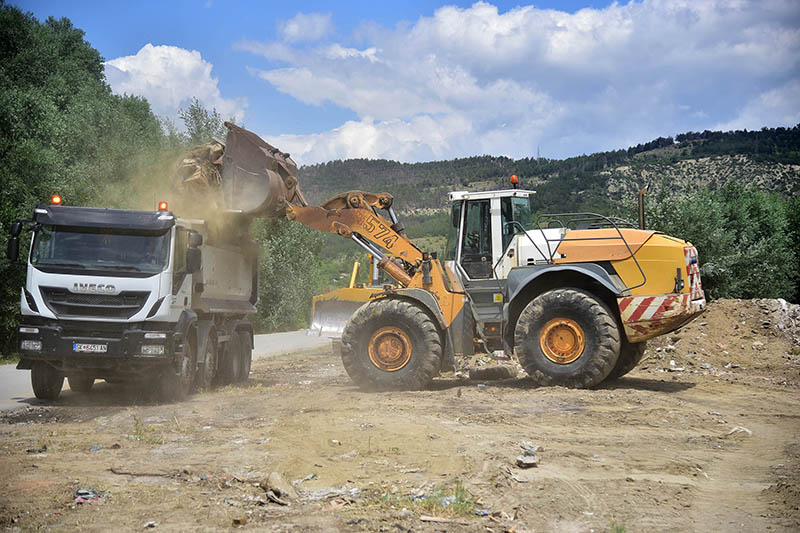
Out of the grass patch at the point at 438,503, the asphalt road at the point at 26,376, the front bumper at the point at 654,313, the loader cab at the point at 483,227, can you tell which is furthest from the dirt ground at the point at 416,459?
the loader cab at the point at 483,227

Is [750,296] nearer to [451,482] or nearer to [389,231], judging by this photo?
[389,231]

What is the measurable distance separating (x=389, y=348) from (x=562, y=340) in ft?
9.64

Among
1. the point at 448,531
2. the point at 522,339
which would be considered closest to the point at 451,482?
the point at 448,531

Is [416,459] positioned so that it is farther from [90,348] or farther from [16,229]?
[16,229]

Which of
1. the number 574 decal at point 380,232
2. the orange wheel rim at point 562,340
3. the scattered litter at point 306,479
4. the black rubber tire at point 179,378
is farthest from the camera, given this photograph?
the number 574 decal at point 380,232

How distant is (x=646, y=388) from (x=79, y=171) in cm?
2388

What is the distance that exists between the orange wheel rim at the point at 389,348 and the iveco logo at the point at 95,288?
14.2ft

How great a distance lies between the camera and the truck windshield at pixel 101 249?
11828mm

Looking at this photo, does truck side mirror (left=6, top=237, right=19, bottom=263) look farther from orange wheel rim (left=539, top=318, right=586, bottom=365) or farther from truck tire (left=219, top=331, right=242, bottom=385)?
orange wheel rim (left=539, top=318, right=586, bottom=365)

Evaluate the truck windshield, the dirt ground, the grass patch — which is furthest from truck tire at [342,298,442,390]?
the grass patch

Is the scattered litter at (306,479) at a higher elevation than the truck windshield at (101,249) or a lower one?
lower

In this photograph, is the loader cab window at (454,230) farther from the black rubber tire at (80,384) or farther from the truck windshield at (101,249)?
the black rubber tire at (80,384)

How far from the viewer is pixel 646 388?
13.3 metres

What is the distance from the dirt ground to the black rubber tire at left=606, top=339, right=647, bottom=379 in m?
0.20
